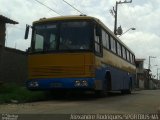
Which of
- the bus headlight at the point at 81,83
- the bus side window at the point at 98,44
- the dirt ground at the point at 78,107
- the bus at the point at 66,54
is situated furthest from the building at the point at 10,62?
the bus headlight at the point at 81,83

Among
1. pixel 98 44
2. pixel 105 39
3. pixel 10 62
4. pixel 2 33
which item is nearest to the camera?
pixel 98 44

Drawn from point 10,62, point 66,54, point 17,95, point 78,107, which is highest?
point 10,62

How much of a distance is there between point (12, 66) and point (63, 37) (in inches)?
375

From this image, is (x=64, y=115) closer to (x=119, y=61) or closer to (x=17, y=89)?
(x=17, y=89)

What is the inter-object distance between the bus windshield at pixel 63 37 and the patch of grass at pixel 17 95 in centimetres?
208

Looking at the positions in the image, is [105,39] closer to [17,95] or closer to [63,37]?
[63,37]

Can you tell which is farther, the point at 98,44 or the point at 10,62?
the point at 10,62

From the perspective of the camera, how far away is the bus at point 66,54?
17875 millimetres

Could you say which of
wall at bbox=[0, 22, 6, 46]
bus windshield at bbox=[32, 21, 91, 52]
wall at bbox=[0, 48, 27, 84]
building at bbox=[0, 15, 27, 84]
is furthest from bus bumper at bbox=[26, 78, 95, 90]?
wall at bbox=[0, 22, 6, 46]

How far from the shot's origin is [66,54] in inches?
709

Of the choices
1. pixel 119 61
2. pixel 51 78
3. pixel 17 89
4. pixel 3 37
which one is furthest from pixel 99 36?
pixel 3 37

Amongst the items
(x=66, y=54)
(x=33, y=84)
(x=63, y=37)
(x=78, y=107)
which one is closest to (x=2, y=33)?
(x=33, y=84)

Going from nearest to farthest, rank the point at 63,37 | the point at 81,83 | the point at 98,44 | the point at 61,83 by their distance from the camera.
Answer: the point at 81,83, the point at 61,83, the point at 63,37, the point at 98,44

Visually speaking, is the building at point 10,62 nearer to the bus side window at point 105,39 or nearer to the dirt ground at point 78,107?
the dirt ground at point 78,107
